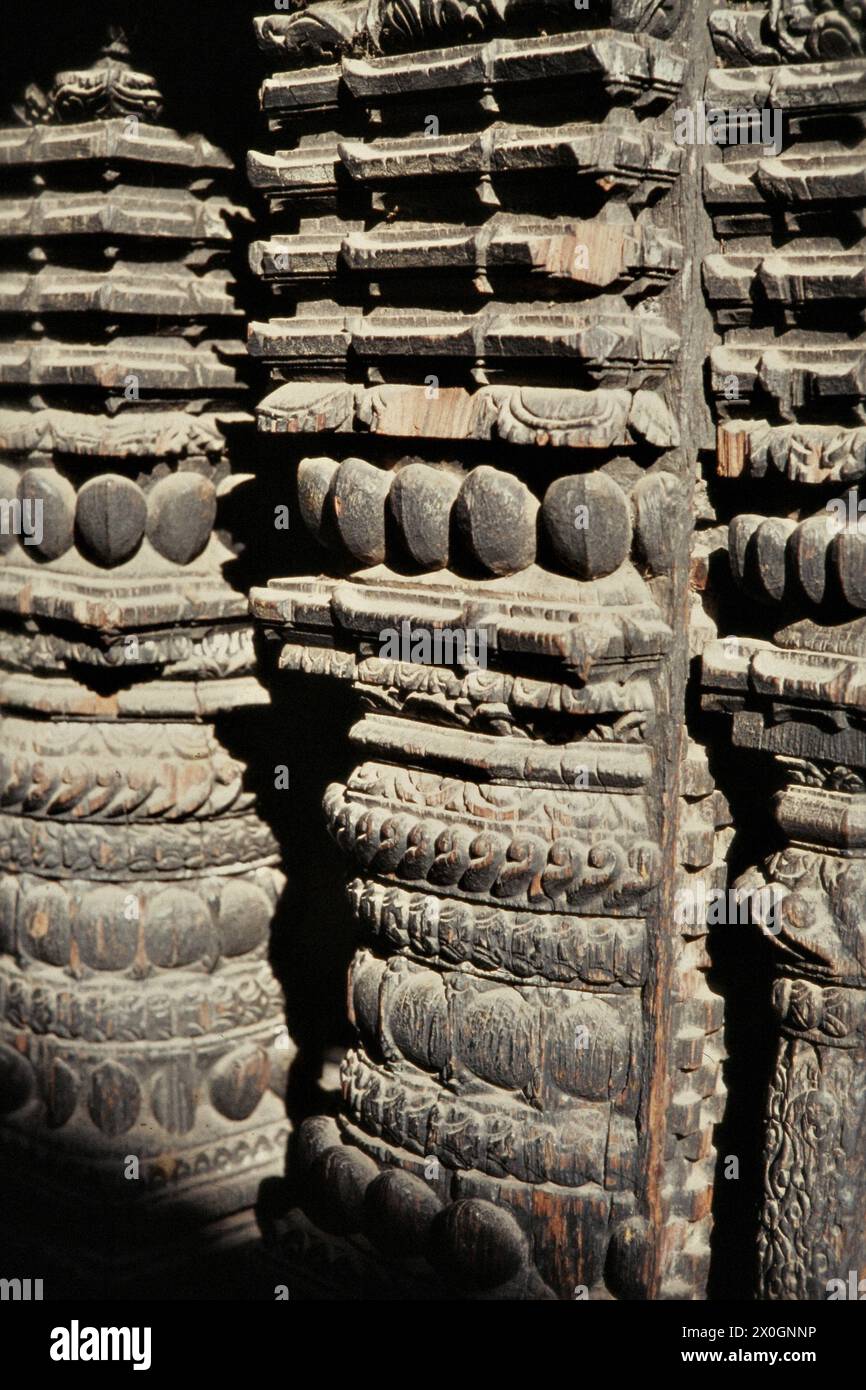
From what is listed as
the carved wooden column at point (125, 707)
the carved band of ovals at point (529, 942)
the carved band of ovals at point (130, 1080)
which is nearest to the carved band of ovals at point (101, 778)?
the carved wooden column at point (125, 707)

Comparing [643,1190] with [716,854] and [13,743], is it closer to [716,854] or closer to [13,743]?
[716,854]

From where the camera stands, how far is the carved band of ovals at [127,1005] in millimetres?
3062

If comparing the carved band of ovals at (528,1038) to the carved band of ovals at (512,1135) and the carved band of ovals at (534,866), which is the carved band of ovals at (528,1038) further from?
the carved band of ovals at (534,866)

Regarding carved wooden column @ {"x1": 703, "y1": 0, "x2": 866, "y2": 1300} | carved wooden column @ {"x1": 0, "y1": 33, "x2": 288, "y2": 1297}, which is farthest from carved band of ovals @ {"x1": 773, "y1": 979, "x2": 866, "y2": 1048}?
carved wooden column @ {"x1": 0, "y1": 33, "x2": 288, "y2": 1297}

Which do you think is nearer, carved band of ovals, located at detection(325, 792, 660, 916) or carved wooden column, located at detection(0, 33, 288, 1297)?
carved band of ovals, located at detection(325, 792, 660, 916)

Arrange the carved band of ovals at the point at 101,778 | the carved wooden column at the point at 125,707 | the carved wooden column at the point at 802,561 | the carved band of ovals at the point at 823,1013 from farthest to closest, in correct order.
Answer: the carved band of ovals at the point at 101,778
the carved wooden column at the point at 125,707
the carved band of ovals at the point at 823,1013
the carved wooden column at the point at 802,561

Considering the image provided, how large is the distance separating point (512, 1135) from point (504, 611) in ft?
2.62

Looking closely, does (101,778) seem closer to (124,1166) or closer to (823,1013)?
(124,1166)

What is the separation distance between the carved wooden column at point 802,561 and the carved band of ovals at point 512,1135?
24cm

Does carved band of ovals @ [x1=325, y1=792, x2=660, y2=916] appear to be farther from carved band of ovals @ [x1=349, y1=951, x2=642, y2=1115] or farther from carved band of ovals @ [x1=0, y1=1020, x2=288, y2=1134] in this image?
carved band of ovals @ [x1=0, y1=1020, x2=288, y2=1134]

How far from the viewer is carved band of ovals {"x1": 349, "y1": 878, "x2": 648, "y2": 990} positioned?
241cm

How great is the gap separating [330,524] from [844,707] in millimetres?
848

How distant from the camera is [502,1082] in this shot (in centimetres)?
247
